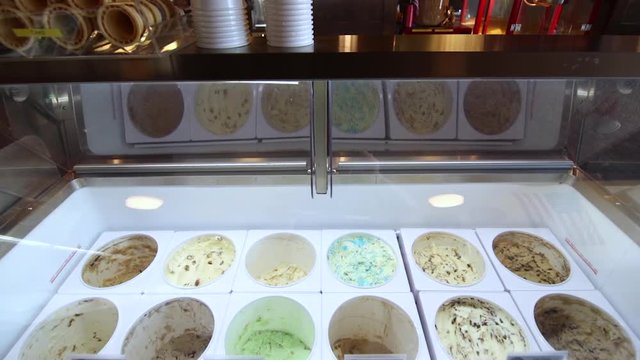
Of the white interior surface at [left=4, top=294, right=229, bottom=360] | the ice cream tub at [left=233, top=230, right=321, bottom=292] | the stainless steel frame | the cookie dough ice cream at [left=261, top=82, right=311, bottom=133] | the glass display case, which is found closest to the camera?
the stainless steel frame

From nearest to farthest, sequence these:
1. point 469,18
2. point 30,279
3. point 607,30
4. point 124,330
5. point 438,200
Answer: point 124,330 → point 30,279 → point 438,200 → point 607,30 → point 469,18

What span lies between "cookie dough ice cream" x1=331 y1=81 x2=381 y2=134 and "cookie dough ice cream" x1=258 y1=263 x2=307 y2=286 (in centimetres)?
56

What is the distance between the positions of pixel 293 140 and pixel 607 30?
1.61 m

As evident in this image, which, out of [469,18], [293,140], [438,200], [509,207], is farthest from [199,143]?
[469,18]

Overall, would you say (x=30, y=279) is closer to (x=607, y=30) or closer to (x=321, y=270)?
(x=321, y=270)

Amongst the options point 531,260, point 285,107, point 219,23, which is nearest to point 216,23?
point 219,23

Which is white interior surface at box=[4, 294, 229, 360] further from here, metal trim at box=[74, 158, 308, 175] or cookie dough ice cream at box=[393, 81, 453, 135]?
cookie dough ice cream at box=[393, 81, 453, 135]

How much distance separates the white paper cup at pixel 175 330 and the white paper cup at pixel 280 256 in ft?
0.82

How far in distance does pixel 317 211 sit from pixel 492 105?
752 millimetres

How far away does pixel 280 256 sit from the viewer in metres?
1.56

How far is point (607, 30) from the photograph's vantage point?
6.11 ft

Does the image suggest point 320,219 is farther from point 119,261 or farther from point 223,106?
point 119,261

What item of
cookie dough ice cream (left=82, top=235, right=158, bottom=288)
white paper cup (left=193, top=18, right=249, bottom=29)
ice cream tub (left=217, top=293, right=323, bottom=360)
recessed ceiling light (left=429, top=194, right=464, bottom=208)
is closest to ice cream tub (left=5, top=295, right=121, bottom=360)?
cookie dough ice cream (left=82, top=235, right=158, bottom=288)

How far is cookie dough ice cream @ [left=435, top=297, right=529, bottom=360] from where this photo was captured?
1.18m
